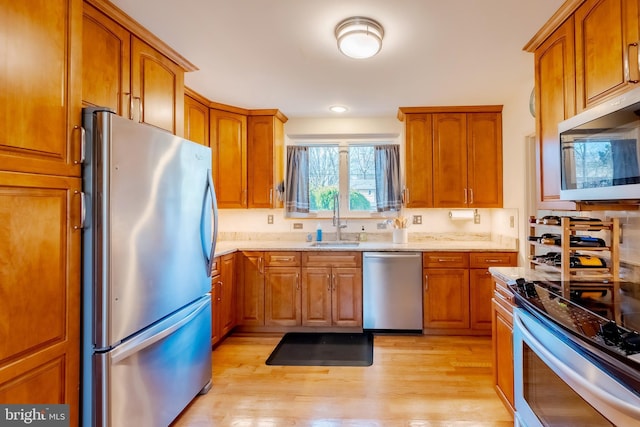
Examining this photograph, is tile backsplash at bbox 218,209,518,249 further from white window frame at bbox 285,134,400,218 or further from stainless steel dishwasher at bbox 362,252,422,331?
stainless steel dishwasher at bbox 362,252,422,331

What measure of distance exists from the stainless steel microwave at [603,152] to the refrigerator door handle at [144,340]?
6.99 feet

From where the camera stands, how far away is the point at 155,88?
6.76ft

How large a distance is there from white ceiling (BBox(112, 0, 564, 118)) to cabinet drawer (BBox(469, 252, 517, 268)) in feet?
4.97

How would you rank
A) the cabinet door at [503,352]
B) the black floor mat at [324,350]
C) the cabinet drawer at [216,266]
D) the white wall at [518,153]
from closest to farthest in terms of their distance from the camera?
the cabinet door at [503,352], the black floor mat at [324,350], the cabinet drawer at [216,266], the white wall at [518,153]

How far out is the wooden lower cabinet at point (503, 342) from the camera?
1.79m

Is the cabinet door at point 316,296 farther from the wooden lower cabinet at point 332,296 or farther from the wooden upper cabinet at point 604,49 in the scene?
the wooden upper cabinet at point 604,49

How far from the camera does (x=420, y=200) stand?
345cm

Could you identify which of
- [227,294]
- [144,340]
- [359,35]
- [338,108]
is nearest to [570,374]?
[144,340]

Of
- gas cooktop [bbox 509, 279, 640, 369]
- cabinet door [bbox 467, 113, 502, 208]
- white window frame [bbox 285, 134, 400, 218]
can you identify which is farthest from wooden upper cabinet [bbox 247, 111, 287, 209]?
gas cooktop [bbox 509, 279, 640, 369]

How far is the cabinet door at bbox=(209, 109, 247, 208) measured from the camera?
3360mm

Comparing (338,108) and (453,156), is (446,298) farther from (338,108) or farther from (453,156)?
(338,108)

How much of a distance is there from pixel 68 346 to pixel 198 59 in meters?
1.92

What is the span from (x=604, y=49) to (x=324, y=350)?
8.82ft

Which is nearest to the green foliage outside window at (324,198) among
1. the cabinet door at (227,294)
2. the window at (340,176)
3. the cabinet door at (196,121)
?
the window at (340,176)
